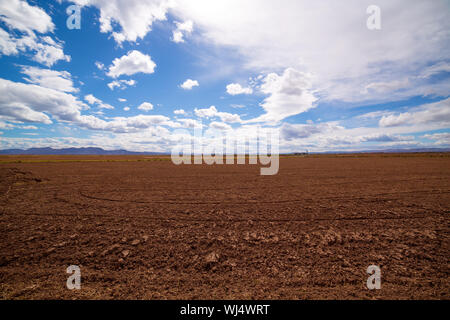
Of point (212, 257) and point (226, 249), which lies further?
point (226, 249)

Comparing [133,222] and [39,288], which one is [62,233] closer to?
[133,222]

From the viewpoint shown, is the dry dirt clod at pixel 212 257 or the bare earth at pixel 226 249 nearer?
the bare earth at pixel 226 249

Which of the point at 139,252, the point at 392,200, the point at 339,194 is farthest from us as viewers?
the point at 339,194

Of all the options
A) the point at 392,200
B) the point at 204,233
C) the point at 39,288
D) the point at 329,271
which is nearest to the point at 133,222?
the point at 204,233

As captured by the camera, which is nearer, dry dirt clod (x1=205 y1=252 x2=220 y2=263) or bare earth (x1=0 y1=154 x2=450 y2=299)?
bare earth (x1=0 y1=154 x2=450 y2=299)

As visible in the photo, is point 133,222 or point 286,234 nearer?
point 286,234

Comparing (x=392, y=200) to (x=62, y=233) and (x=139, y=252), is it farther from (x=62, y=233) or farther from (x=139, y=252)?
(x=62, y=233)

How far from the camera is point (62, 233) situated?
6.10m
